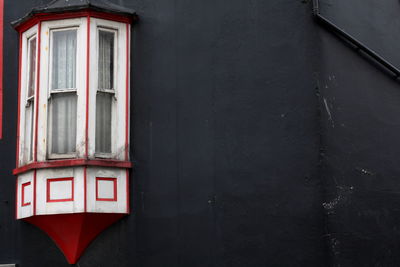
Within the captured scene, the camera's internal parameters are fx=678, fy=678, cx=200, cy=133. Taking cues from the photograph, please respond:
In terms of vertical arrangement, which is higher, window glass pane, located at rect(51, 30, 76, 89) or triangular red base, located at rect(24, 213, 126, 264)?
window glass pane, located at rect(51, 30, 76, 89)

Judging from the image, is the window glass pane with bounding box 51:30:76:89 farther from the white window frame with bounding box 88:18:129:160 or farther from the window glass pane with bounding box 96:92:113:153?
the window glass pane with bounding box 96:92:113:153

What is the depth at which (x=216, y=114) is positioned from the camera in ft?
34.3

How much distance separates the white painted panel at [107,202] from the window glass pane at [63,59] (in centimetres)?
157

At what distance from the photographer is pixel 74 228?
10562mm

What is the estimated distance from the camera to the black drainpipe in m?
10.2

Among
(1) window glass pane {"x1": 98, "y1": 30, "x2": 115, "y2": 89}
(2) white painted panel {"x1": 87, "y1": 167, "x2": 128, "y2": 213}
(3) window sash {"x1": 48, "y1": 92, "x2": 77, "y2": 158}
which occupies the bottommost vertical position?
(2) white painted panel {"x1": 87, "y1": 167, "x2": 128, "y2": 213}

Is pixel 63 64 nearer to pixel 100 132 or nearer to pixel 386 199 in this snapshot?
pixel 100 132

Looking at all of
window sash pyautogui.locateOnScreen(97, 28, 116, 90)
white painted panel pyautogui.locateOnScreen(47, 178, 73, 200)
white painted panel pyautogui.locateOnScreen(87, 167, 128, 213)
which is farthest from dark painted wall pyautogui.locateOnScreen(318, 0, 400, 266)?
white painted panel pyautogui.locateOnScreen(47, 178, 73, 200)

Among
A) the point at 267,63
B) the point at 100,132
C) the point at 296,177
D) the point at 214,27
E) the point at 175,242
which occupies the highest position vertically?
the point at 214,27

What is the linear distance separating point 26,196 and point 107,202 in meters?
1.50

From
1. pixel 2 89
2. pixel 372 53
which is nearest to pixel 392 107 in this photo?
pixel 372 53

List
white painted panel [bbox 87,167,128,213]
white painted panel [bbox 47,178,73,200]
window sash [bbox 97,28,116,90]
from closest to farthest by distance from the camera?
white painted panel [bbox 87,167,128,213], white painted panel [bbox 47,178,73,200], window sash [bbox 97,28,116,90]

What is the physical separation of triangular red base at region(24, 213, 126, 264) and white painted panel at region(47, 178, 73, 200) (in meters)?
0.30

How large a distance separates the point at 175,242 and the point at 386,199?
3320mm
